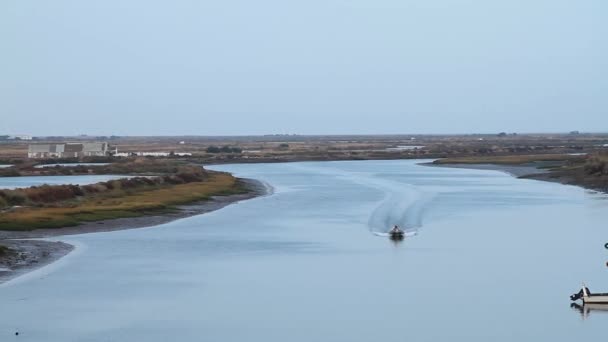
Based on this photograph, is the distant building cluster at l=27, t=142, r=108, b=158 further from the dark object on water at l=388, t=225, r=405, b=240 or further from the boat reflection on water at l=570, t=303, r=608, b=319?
the boat reflection on water at l=570, t=303, r=608, b=319

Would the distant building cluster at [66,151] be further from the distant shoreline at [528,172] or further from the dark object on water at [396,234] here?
the dark object on water at [396,234]

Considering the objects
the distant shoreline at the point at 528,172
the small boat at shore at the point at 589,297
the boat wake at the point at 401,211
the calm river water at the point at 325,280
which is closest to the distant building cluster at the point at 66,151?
the distant shoreline at the point at 528,172

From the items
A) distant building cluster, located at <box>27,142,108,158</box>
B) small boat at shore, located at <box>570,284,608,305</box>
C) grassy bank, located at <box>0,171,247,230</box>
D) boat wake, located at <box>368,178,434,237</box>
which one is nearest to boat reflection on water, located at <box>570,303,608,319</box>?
small boat at shore, located at <box>570,284,608,305</box>

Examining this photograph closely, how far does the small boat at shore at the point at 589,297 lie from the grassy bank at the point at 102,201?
1950 cm

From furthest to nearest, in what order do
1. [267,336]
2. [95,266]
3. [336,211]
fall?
1. [336,211]
2. [95,266]
3. [267,336]

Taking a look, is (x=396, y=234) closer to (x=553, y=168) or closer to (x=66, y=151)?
(x=553, y=168)

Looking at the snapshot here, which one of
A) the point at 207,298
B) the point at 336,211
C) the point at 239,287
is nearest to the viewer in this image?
the point at 207,298

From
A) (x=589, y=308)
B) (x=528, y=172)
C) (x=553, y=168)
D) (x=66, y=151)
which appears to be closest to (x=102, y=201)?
(x=589, y=308)

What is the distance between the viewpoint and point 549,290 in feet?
77.8

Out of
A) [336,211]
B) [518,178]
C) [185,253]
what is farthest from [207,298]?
[518,178]

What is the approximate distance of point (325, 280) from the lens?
2520cm

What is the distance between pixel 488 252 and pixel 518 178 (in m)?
44.5

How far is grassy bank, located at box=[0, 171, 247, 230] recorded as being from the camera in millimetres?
36688

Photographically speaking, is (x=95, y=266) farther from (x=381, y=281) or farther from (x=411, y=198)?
(x=411, y=198)
